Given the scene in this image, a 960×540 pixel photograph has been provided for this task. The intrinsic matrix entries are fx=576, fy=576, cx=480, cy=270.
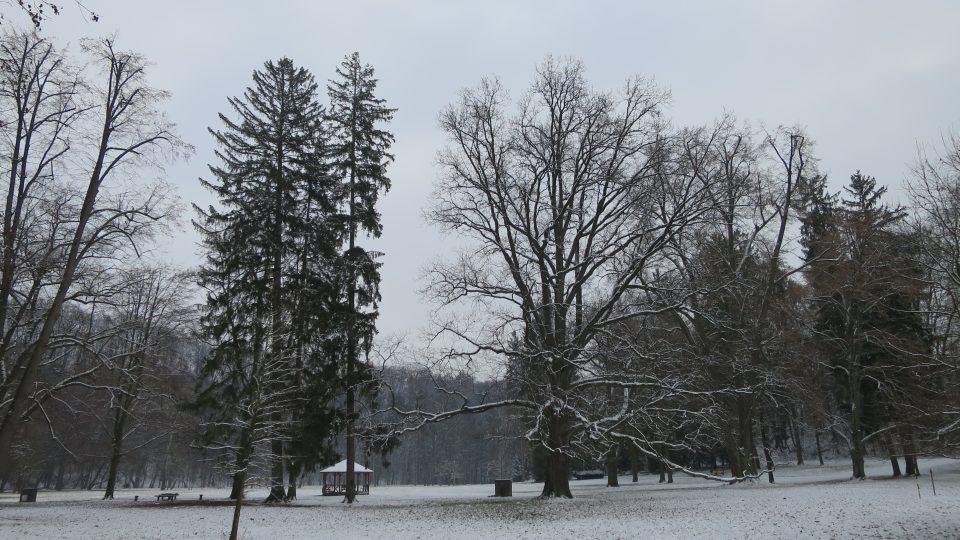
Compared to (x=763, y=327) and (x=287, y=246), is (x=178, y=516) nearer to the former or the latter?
(x=287, y=246)

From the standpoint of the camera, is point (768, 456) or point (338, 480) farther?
point (338, 480)

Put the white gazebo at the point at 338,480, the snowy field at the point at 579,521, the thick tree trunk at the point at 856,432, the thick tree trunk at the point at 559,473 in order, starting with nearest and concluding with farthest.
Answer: the snowy field at the point at 579,521
the thick tree trunk at the point at 559,473
the thick tree trunk at the point at 856,432
the white gazebo at the point at 338,480

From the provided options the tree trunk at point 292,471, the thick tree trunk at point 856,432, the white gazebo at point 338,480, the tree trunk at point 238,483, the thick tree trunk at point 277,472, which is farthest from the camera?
the white gazebo at point 338,480

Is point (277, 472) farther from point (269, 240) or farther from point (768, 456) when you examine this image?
point (768, 456)

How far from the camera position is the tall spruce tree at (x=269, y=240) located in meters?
24.8

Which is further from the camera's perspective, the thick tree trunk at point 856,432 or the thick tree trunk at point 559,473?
the thick tree trunk at point 856,432

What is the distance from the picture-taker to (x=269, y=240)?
25.8 m

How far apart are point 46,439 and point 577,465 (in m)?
49.6

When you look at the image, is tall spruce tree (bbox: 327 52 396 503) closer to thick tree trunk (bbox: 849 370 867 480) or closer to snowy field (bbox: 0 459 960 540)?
snowy field (bbox: 0 459 960 540)

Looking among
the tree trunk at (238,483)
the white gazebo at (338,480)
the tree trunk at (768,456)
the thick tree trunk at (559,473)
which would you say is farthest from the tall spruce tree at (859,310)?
the white gazebo at (338,480)

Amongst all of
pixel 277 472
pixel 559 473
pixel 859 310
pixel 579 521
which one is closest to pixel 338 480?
pixel 277 472

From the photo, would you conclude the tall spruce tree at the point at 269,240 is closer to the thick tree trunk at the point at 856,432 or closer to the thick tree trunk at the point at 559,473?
the thick tree trunk at the point at 559,473

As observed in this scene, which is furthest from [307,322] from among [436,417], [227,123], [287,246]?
[227,123]

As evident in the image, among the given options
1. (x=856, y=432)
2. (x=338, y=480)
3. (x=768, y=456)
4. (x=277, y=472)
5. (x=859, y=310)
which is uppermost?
(x=859, y=310)
